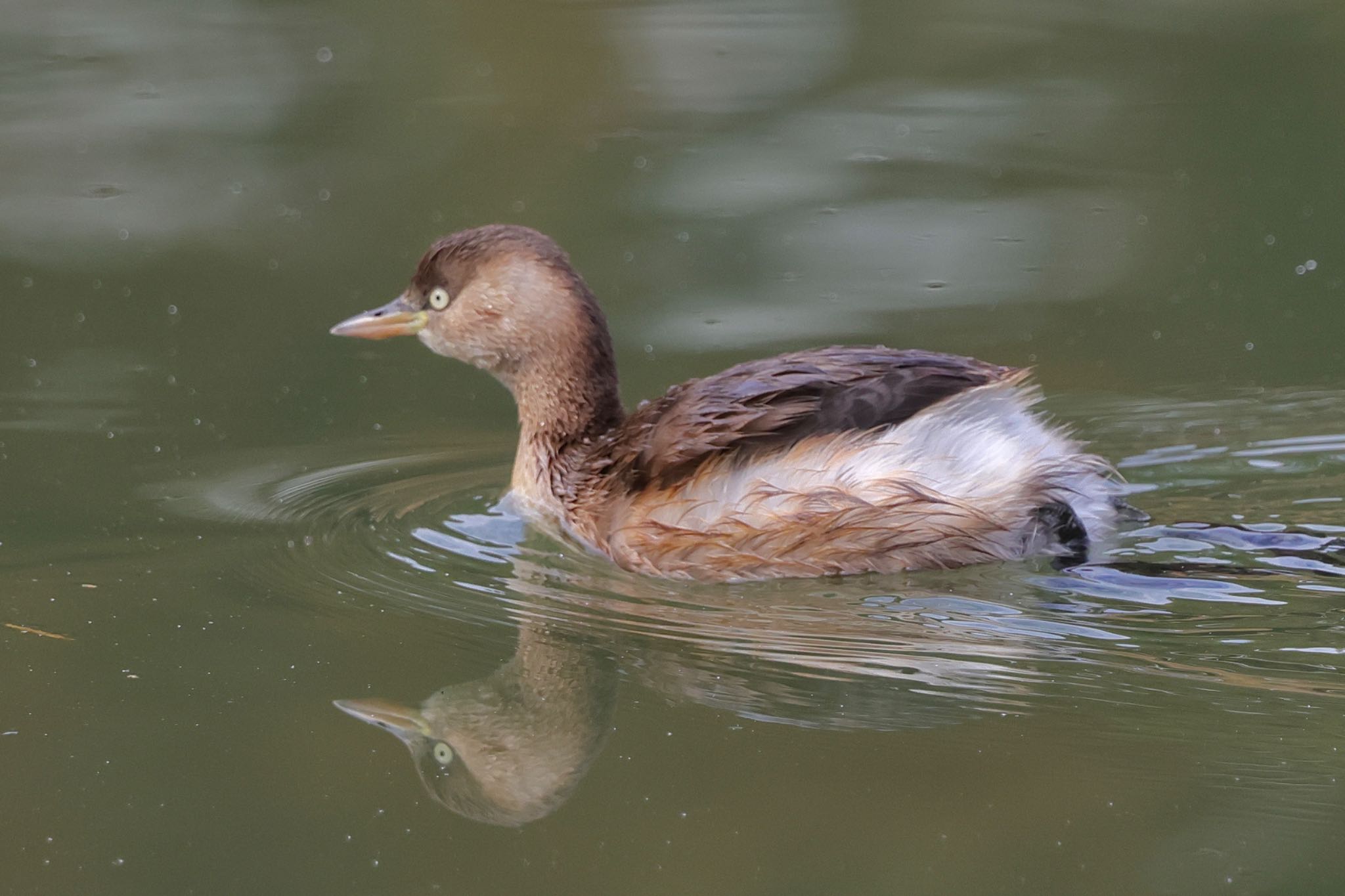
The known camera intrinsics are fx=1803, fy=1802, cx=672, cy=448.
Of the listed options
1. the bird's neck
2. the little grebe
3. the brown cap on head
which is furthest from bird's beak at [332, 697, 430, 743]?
the brown cap on head

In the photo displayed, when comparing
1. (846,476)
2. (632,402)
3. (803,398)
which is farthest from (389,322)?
(846,476)

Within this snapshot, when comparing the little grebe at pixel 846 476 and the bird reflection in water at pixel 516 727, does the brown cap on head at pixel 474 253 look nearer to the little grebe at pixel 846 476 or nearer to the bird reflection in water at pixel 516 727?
the little grebe at pixel 846 476

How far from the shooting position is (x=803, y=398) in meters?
4.93

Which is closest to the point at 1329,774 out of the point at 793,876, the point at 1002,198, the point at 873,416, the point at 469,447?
the point at 793,876

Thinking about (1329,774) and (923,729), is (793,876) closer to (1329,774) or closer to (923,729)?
(923,729)

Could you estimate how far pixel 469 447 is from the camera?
6262 millimetres

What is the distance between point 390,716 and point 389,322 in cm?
208

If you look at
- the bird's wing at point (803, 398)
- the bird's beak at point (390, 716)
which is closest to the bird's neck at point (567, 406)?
the bird's wing at point (803, 398)

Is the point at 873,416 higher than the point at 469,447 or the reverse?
higher

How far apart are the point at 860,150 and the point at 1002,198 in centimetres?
89

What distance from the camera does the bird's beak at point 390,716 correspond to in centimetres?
406

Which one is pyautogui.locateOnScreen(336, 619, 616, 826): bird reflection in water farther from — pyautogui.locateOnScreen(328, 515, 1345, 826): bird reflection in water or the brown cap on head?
the brown cap on head

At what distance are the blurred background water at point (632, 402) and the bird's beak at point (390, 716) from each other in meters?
0.04

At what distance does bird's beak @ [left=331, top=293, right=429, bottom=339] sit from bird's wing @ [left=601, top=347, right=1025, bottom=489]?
1172mm
